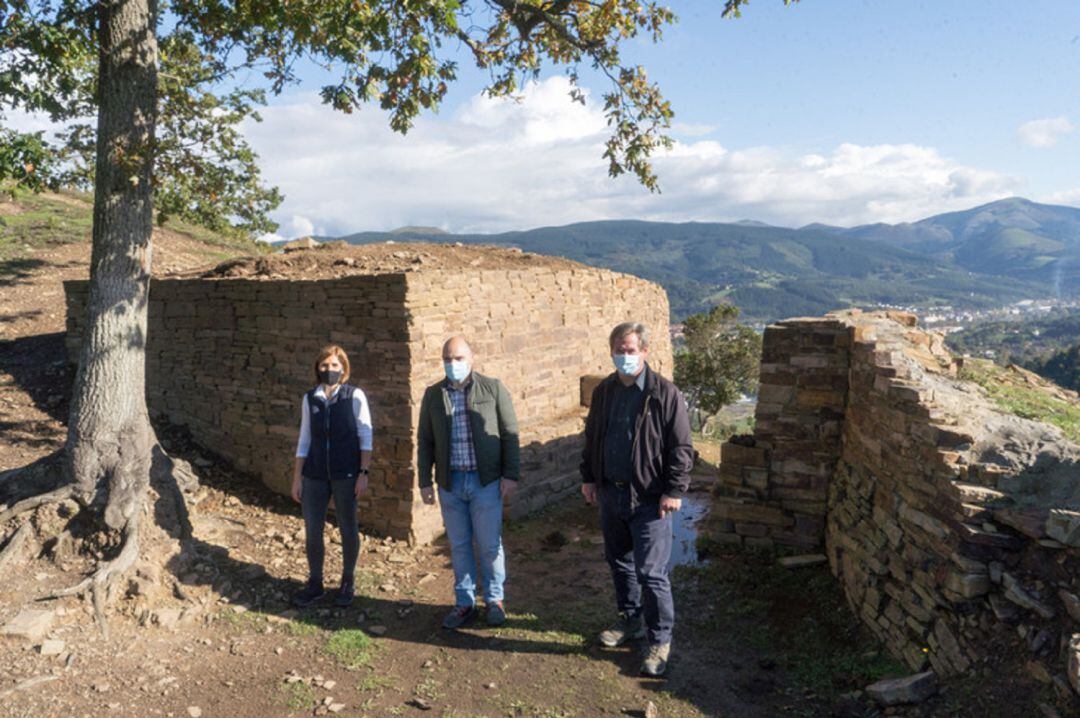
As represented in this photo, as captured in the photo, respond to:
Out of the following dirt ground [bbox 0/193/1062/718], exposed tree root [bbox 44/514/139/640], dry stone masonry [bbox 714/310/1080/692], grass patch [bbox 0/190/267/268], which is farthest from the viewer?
grass patch [bbox 0/190/267/268]

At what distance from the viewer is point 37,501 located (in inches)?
233

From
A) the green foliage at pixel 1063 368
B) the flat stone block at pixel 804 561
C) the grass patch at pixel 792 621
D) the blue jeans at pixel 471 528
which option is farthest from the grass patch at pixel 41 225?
the green foliage at pixel 1063 368

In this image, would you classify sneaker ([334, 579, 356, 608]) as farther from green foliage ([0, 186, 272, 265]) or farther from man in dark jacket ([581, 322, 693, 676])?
green foliage ([0, 186, 272, 265])

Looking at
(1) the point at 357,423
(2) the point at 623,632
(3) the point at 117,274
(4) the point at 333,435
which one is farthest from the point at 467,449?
(3) the point at 117,274

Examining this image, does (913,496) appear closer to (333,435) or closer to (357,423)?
(357,423)

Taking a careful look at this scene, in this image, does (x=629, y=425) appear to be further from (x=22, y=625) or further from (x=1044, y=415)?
(x=22, y=625)

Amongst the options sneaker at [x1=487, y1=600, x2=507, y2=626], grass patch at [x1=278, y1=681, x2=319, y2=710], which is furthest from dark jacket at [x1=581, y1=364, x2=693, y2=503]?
grass patch at [x1=278, y1=681, x2=319, y2=710]

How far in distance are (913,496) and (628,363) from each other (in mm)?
2245

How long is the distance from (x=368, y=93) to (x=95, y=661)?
223 inches

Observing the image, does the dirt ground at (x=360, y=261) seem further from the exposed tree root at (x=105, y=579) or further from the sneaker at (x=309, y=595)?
the sneaker at (x=309, y=595)

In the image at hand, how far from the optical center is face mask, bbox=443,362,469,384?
517 cm

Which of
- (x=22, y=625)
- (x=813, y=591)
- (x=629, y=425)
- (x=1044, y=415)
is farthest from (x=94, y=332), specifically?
(x=1044, y=415)

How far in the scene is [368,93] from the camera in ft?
23.5

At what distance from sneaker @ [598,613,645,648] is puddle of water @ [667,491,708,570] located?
3.54ft
